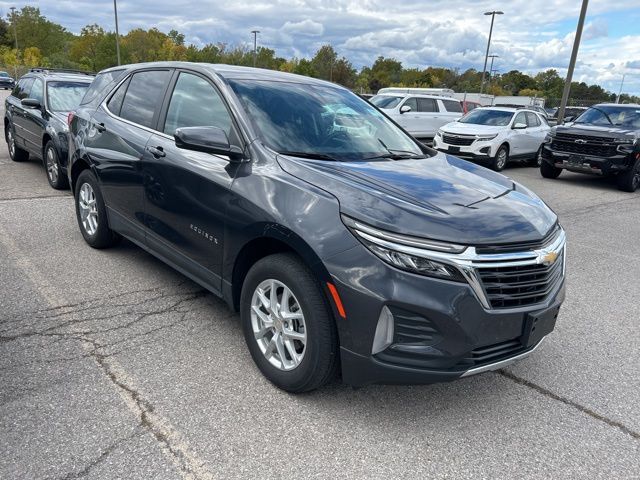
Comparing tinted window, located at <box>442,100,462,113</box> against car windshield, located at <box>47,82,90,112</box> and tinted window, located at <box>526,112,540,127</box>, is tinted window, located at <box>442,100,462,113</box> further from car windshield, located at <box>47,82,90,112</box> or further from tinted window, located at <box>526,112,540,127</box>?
car windshield, located at <box>47,82,90,112</box>

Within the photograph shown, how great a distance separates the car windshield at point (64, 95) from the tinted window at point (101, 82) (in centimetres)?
297

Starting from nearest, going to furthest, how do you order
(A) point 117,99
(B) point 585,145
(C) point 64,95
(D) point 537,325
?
(D) point 537,325
(A) point 117,99
(C) point 64,95
(B) point 585,145

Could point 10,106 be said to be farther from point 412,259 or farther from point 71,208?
point 412,259

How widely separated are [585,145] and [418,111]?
7.18 m

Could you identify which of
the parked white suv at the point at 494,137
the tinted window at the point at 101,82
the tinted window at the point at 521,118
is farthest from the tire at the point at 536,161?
the tinted window at the point at 101,82

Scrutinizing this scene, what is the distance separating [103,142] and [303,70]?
69641 millimetres

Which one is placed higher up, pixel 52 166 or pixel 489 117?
pixel 489 117

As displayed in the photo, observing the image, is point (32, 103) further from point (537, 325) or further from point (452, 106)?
point (452, 106)

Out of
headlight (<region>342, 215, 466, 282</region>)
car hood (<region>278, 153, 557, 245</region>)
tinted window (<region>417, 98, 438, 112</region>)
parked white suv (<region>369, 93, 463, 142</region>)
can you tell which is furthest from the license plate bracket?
tinted window (<region>417, 98, 438, 112</region>)

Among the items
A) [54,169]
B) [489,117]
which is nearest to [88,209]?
[54,169]

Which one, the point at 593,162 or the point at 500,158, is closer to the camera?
the point at 593,162

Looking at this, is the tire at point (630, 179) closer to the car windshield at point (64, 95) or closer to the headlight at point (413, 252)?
the headlight at point (413, 252)

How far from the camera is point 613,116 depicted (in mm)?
12312

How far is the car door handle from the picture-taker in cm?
384
